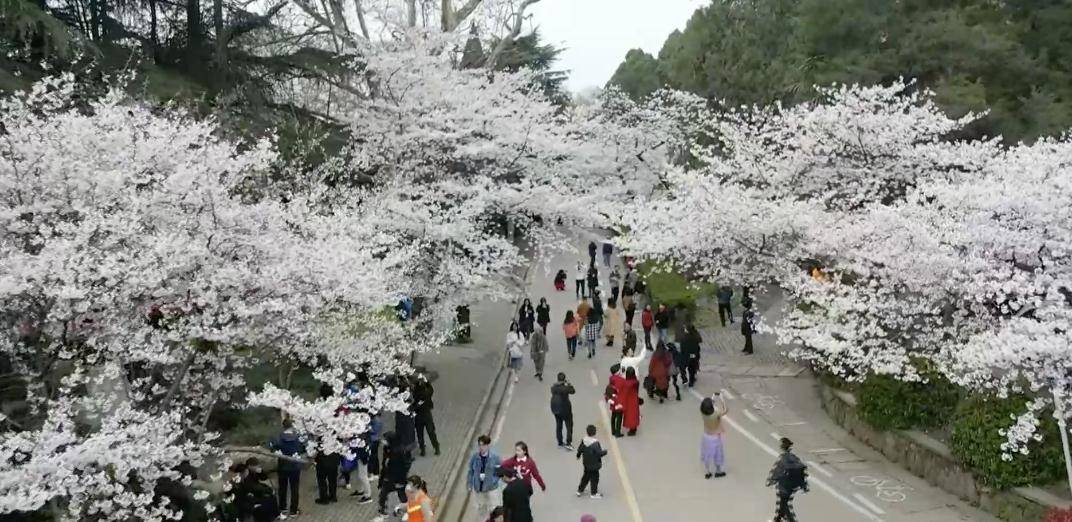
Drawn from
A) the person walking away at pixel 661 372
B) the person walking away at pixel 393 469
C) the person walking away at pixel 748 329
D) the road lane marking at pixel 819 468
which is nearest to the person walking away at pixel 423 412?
the person walking away at pixel 393 469

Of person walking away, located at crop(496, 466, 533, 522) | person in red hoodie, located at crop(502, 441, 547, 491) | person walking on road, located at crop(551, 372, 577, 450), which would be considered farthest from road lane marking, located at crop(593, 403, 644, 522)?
person walking away, located at crop(496, 466, 533, 522)

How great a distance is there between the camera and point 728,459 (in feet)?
46.4

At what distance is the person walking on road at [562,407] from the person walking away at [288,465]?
4.50 metres

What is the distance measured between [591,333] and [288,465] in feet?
36.9

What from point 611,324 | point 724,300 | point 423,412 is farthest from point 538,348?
point 724,300

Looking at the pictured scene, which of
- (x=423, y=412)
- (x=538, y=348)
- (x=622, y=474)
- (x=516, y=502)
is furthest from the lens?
(x=538, y=348)

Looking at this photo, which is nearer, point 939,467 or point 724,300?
point 939,467

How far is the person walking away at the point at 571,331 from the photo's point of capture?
2120cm

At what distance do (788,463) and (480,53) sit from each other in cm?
1883

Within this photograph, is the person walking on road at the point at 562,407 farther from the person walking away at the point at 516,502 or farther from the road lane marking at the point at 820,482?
the person walking away at the point at 516,502

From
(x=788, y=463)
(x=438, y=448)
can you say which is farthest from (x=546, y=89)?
(x=788, y=463)

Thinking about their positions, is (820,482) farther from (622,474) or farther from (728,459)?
(622,474)

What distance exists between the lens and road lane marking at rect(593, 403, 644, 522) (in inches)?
468

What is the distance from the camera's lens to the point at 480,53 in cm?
2642
